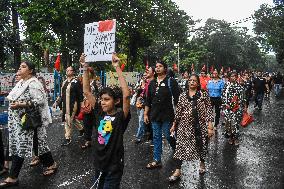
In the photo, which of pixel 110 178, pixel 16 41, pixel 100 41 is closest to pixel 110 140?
pixel 110 178

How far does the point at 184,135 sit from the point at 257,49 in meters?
73.6

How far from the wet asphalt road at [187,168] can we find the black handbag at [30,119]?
901 mm

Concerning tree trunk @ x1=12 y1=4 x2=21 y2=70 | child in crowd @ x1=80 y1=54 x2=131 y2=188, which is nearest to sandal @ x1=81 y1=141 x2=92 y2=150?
child in crowd @ x1=80 y1=54 x2=131 y2=188

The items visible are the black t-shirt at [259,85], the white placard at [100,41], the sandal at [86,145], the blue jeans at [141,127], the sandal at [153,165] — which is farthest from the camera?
the black t-shirt at [259,85]

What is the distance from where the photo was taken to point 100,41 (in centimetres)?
449

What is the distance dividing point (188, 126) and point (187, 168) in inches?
44.6

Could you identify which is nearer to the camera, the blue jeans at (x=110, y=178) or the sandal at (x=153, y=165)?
the blue jeans at (x=110, y=178)

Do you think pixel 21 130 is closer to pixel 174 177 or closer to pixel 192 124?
pixel 174 177

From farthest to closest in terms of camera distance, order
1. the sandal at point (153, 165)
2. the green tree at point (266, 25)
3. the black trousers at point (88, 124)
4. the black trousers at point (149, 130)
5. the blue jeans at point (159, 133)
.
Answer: the green tree at point (266, 25) < the black trousers at point (149, 130) < the black trousers at point (88, 124) < the sandal at point (153, 165) < the blue jeans at point (159, 133)

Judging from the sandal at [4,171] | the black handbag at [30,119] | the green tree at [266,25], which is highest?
the green tree at [266,25]

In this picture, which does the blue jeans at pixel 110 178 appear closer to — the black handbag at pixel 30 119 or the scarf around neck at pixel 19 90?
the black handbag at pixel 30 119

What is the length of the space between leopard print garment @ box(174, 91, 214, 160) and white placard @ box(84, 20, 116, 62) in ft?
5.99

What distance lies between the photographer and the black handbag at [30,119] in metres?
5.34

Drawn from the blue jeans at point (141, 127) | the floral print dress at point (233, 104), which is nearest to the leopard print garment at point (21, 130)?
the blue jeans at point (141, 127)
